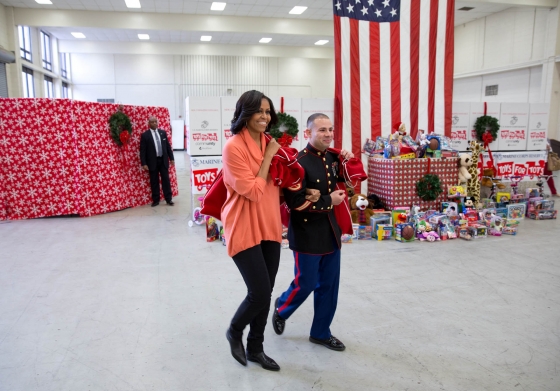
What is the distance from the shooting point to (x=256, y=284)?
7.40 ft

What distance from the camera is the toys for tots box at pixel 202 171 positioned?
243 inches

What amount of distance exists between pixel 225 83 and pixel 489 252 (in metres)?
18.8

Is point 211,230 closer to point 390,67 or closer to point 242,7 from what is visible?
point 390,67

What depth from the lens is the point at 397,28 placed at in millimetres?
6969

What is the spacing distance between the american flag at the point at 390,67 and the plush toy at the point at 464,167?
3.53ft

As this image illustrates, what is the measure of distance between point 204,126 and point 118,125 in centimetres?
223

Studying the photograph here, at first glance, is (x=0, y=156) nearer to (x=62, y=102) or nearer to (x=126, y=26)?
(x=62, y=102)

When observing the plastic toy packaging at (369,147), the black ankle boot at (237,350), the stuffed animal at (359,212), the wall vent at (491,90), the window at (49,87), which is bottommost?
the black ankle boot at (237,350)

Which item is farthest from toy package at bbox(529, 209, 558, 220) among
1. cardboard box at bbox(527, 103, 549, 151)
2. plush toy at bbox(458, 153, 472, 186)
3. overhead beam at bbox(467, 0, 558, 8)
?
overhead beam at bbox(467, 0, 558, 8)

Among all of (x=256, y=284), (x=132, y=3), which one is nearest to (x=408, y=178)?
(x=256, y=284)

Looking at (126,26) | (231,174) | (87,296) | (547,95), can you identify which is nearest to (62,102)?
(87,296)

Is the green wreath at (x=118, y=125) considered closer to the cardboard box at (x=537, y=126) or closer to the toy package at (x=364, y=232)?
the toy package at (x=364, y=232)

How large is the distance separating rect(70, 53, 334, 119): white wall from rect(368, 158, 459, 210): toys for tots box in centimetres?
1589

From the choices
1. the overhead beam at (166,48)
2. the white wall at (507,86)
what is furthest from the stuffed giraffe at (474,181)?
the overhead beam at (166,48)
